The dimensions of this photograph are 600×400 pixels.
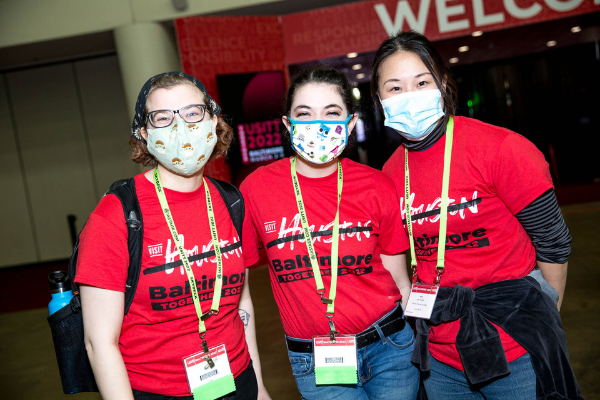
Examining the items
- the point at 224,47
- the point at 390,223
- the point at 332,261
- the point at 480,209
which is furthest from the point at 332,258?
the point at 224,47

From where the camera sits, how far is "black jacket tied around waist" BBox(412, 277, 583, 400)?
1.48m

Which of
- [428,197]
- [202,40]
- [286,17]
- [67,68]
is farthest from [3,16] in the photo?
[428,197]

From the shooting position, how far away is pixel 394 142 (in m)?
9.29

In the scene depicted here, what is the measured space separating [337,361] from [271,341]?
2547 millimetres

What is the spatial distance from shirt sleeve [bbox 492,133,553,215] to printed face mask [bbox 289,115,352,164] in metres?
0.59

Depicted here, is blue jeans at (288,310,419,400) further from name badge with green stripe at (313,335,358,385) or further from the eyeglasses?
the eyeglasses

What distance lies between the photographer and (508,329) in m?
1.53

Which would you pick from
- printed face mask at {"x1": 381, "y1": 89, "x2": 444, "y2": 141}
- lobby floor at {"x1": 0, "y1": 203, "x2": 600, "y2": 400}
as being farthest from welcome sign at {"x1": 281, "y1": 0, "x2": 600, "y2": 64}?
printed face mask at {"x1": 381, "y1": 89, "x2": 444, "y2": 141}

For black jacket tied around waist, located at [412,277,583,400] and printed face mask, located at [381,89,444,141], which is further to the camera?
printed face mask, located at [381,89,444,141]

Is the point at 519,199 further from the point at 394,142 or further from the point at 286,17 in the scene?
the point at 394,142

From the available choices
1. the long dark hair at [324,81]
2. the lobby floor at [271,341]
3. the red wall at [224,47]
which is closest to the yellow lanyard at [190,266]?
the long dark hair at [324,81]

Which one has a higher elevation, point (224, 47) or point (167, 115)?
point (224, 47)

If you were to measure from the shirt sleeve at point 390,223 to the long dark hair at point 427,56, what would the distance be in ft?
1.24

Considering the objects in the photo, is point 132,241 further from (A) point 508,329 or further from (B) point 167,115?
(A) point 508,329
